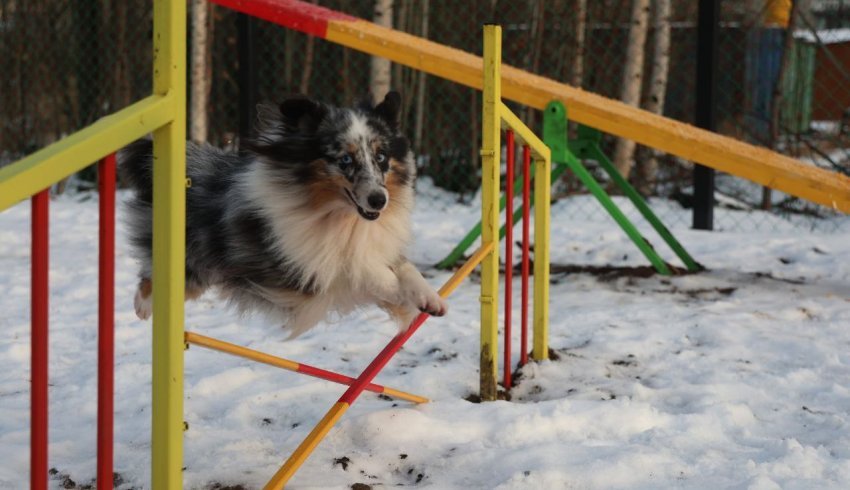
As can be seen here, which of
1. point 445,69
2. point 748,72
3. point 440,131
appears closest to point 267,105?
point 445,69

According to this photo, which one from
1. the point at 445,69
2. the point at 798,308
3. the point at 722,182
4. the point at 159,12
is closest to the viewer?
A: the point at 159,12

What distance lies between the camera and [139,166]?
332 centimetres

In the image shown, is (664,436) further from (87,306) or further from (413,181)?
(87,306)

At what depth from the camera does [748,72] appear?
29.5ft

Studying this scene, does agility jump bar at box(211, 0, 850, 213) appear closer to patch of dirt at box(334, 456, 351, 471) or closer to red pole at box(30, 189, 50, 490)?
patch of dirt at box(334, 456, 351, 471)

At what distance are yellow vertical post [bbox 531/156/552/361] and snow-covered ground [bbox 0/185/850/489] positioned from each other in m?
0.10

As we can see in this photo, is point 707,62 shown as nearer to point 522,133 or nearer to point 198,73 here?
point 522,133

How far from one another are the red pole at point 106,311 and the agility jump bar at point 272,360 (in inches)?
31.7

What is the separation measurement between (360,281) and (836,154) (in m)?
6.07

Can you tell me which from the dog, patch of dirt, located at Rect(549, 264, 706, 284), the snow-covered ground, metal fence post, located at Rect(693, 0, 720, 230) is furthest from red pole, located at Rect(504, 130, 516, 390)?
metal fence post, located at Rect(693, 0, 720, 230)

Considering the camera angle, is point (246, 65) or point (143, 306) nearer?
point (143, 306)

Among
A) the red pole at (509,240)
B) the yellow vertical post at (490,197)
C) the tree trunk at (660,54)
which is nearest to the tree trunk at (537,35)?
the tree trunk at (660,54)

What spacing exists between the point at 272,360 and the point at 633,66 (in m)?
5.68

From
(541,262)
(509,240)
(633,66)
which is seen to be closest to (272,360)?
(509,240)
